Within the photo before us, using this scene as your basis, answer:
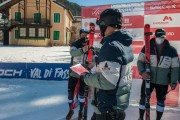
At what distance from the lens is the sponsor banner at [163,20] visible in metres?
6.20

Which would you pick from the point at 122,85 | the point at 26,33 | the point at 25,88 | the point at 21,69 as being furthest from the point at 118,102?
the point at 26,33

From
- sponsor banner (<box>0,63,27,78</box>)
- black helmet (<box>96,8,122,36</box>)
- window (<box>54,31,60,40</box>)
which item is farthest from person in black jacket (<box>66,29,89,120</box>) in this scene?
window (<box>54,31,60,40</box>)

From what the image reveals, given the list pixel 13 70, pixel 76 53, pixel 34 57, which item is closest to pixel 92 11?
pixel 76 53

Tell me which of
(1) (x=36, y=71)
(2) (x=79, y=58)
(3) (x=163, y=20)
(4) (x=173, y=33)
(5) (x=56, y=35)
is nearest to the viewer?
(2) (x=79, y=58)

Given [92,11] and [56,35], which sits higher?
[92,11]

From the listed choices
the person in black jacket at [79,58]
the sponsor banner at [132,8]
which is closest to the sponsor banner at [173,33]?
the sponsor banner at [132,8]

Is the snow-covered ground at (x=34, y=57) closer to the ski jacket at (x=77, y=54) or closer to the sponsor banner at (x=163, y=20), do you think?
the sponsor banner at (x=163, y=20)

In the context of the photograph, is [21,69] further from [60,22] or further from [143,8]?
[60,22]

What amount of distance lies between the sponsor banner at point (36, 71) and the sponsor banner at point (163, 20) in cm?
353

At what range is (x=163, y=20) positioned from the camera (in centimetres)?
632

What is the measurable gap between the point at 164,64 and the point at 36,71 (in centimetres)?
526

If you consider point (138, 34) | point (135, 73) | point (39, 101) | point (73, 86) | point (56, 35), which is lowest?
point (39, 101)

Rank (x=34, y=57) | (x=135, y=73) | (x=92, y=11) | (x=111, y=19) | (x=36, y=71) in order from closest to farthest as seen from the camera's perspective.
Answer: (x=111, y=19)
(x=135, y=73)
(x=92, y=11)
(x=36, y=71)
(x=34, y=57)

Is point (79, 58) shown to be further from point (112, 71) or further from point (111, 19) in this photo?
point (112, 71)
